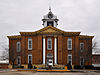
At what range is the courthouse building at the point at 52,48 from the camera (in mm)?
39219

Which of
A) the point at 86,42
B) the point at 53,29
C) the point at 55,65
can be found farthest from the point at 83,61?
the point at 53,29

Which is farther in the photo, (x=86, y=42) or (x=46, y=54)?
(x=86, y=42)

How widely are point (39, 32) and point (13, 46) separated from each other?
344 inches

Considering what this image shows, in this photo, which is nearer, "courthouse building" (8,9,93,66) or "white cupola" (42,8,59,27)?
"courthouse building" (8,9,93,66)

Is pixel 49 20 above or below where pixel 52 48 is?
above

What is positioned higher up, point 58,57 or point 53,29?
point 53,29

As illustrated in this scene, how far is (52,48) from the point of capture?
3966 cm

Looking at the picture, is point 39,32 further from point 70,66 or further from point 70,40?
point 70,66

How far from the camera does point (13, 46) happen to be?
42.5m

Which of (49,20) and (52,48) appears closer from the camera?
(52,48)

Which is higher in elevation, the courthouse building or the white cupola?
the white cupola

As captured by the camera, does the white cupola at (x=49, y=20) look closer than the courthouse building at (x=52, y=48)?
No

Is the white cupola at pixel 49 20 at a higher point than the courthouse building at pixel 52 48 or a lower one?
higher

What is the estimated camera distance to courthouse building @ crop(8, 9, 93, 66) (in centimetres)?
3922
